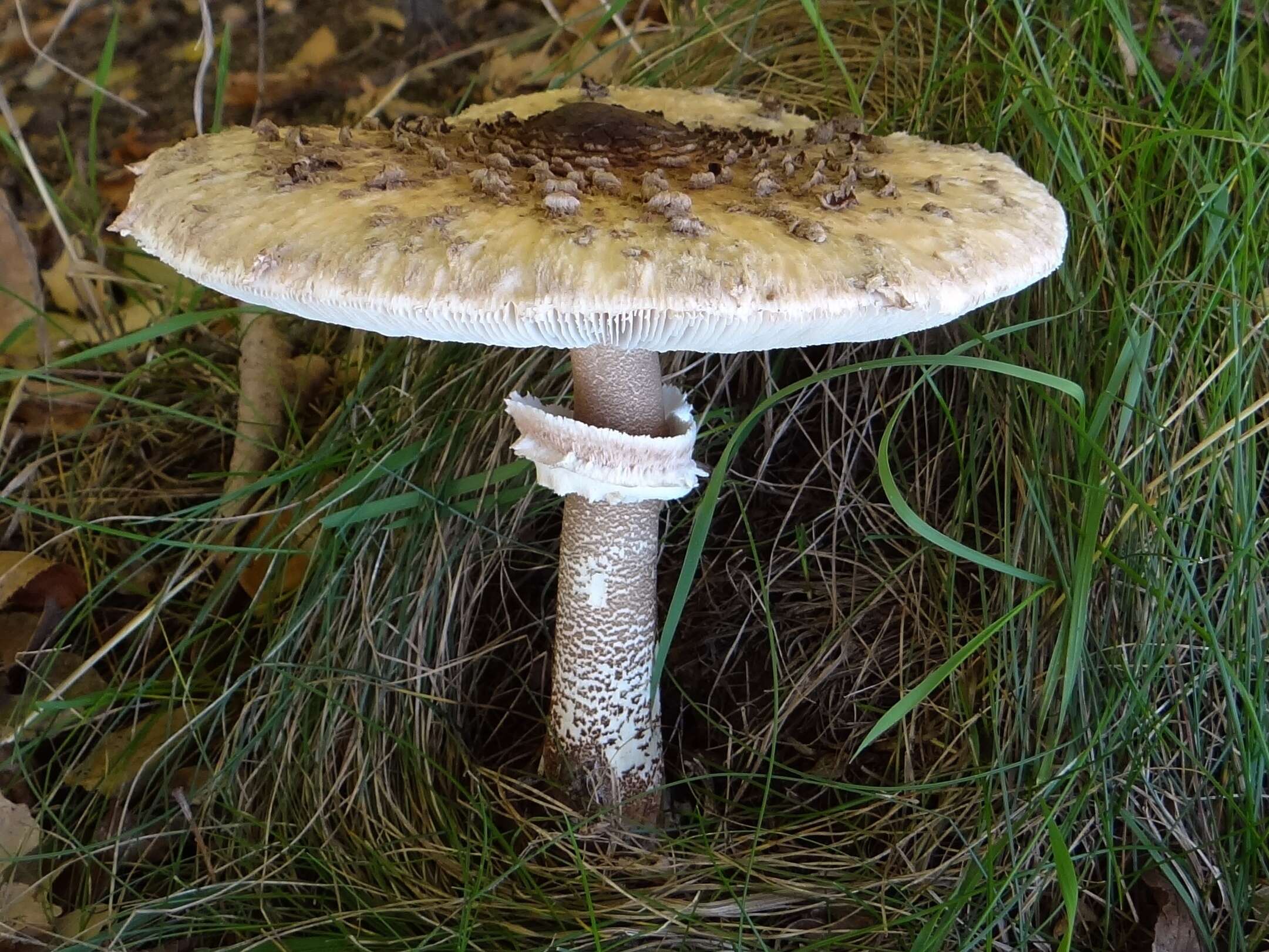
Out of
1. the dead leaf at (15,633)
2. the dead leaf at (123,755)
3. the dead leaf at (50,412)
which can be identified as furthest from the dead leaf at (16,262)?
the dead leaf at (123,755)

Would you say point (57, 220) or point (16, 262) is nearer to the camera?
point (57, 220)

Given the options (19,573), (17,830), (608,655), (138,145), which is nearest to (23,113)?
(138,145)

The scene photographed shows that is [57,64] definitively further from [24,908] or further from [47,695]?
[24,908]

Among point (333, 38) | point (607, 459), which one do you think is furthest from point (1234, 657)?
point (333, 38)

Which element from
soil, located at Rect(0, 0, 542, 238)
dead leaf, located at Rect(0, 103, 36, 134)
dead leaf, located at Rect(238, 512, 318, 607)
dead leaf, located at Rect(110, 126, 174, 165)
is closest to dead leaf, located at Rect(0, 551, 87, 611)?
dead leaf, located at Rect(238, 512, 318, 607)

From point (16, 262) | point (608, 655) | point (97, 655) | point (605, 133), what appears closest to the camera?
point (605, 133)

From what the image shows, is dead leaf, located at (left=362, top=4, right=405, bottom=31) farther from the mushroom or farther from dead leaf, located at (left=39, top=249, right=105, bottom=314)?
the mushroom

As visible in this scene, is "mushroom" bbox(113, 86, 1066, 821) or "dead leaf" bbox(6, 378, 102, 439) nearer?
"mushroom" bbox(113, 86, 1066, 821)
